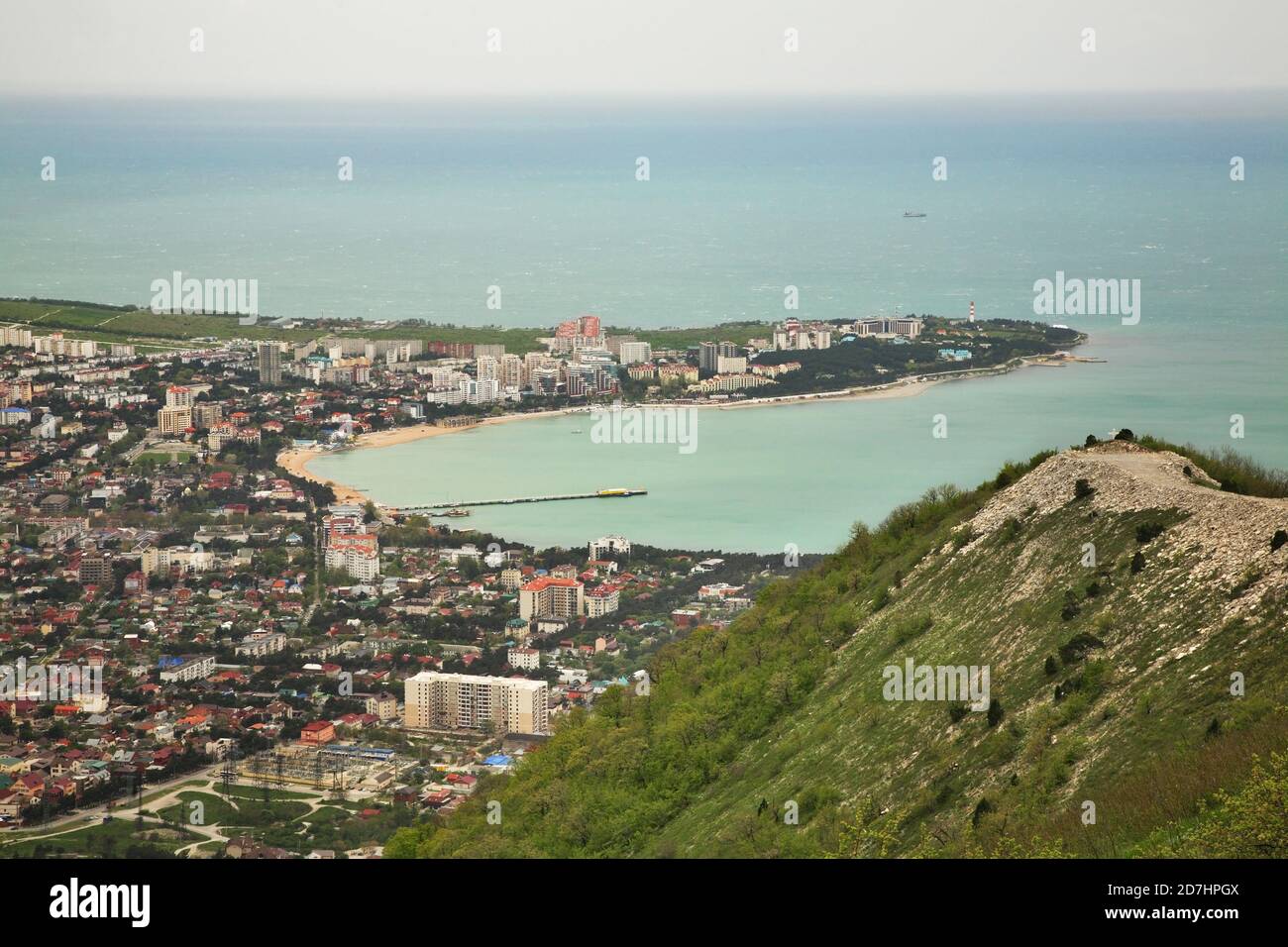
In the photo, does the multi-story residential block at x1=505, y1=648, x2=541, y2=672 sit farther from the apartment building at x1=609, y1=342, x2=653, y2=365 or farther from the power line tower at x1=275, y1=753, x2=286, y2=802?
the apartment building at x1=609, y1=342, x2=653, y2=365

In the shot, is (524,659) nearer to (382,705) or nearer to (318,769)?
(382,705)

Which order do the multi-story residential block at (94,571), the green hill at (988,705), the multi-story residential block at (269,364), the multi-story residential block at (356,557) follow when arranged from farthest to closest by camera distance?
the multi-story residential block at (269,364), the multi-story residential block at (356,557), the multi-story residential block at (94,571), the green hill at (988,705)

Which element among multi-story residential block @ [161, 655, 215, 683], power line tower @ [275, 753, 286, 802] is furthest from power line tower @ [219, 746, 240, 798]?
multi-story residential block @ [161, 655, 215, 683]

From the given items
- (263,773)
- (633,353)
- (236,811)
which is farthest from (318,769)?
(633,353)

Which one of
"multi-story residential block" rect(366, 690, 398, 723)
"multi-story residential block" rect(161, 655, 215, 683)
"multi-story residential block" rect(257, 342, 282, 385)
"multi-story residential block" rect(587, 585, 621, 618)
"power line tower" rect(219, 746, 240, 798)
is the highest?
"multi-story residential block" rect(257, 342, 282, 385)

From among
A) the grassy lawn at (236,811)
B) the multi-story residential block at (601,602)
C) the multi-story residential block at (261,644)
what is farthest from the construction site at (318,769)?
the multi-story residential block at (601,602)

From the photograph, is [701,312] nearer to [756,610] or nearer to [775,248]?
[775,248]

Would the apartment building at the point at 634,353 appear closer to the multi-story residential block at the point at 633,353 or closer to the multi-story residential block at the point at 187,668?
the multi-story residential block at the point at 633,353
